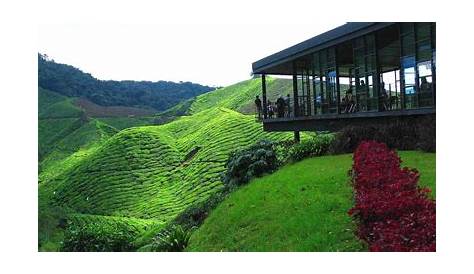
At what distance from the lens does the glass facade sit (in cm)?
1315

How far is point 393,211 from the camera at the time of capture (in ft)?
24.5

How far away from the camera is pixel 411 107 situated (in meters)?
13.5

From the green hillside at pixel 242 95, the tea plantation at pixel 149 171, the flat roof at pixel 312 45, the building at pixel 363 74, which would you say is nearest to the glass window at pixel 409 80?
the building at pixel 363 74

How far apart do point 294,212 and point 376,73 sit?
7.18m

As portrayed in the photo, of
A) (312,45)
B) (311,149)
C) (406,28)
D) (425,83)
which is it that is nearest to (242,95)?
(312,45)

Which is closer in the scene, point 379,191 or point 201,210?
point 379,191

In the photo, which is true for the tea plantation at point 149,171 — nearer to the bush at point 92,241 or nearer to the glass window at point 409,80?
the bush at point 92,241

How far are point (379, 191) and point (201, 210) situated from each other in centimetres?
752

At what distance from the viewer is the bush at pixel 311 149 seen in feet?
48.2

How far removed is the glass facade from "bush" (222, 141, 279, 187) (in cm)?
278

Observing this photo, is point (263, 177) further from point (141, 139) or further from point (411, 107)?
point (141, 139)
